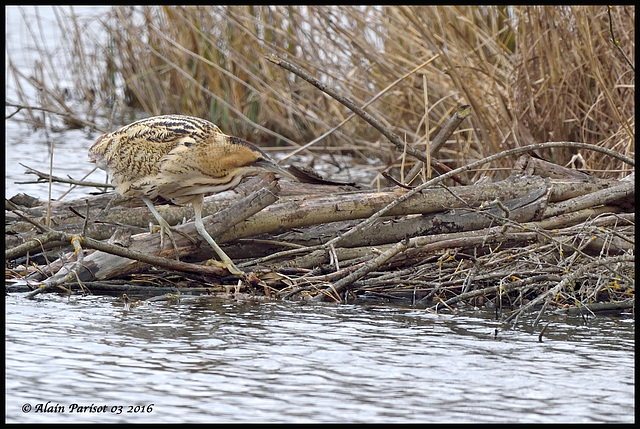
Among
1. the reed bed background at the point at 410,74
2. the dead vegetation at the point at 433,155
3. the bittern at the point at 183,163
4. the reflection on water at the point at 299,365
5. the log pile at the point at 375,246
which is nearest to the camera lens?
the reflection on water at the point at 299,365

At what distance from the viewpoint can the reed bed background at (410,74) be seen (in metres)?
7.63

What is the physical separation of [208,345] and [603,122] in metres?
4.27

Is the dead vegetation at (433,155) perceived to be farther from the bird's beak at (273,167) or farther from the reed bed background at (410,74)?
the bird's beak at (273,167)

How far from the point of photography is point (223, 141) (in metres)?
5.88

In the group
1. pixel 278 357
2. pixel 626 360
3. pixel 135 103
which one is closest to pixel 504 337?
pixel 626 360

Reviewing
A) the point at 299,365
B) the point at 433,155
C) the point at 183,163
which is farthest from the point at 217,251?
the point at 433,155

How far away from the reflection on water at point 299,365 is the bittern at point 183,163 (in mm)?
743

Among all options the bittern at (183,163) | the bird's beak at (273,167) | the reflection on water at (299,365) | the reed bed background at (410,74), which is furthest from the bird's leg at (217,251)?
the reed bed background at (410,74)

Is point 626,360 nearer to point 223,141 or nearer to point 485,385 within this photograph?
point 485,385

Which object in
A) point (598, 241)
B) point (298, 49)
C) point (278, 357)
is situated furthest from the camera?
point (298, 49)

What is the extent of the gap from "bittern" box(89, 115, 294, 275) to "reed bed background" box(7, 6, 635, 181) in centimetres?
119

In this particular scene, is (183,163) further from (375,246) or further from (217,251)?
(375,246)

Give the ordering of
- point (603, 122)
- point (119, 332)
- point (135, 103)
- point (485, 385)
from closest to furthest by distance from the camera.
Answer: point (485, 385)
point (119, 332)
point (603, 122)
point (135, 103)

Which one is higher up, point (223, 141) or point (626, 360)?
point (223, 141)
